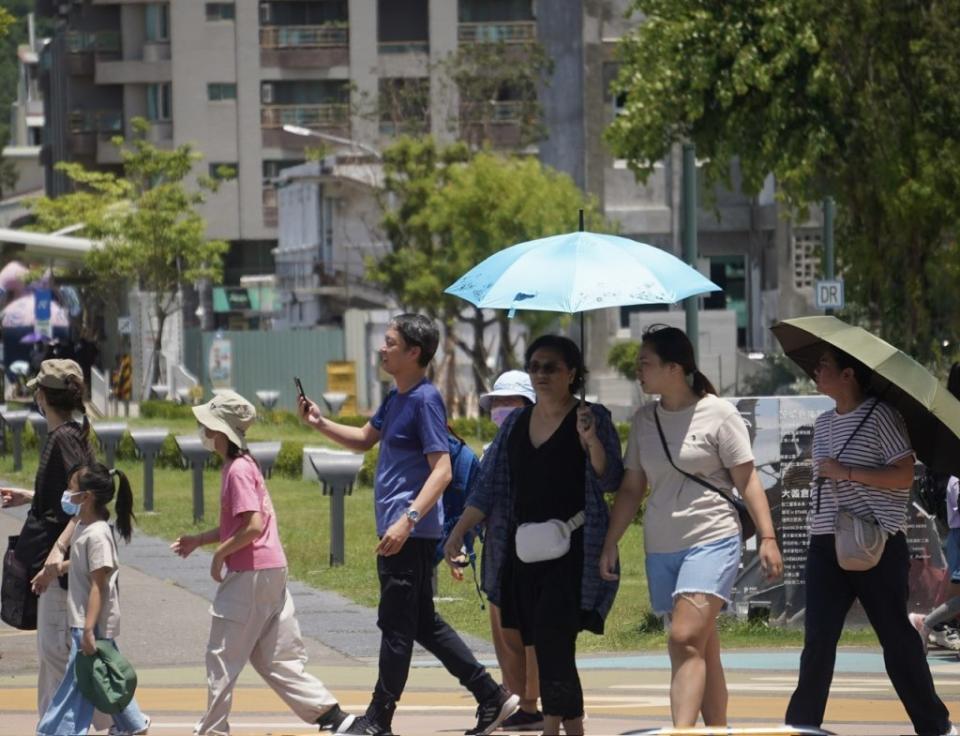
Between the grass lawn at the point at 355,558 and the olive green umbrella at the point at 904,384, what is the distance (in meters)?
4.52

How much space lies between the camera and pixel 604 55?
50750 mm

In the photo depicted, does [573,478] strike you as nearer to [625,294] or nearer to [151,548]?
[625,294]

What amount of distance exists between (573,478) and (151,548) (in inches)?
468

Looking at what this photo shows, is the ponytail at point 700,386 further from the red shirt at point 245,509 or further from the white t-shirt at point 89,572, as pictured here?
the white t-shirt at point 89,572

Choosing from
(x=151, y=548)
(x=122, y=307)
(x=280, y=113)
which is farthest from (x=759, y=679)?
(x=280, y=113)

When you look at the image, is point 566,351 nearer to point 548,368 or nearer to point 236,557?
point 548,368

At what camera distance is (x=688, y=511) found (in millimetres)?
8172

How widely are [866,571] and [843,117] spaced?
22.2 meters

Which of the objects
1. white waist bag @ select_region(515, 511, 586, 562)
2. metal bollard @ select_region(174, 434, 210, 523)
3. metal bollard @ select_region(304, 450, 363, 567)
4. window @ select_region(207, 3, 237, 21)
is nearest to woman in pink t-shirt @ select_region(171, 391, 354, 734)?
white waist bag @ select_region(515, 511, 586, 562)

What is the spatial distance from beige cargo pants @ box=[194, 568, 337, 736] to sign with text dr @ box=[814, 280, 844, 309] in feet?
72.6

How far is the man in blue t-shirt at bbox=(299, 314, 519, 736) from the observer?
8828 millimetres

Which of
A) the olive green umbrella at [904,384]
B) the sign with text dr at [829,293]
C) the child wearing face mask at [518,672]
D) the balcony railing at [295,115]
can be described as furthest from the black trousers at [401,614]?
the balcony railing at [295,115]

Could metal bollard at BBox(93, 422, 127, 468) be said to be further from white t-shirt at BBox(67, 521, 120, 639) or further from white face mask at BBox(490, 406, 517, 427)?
white t-shirt at BBox(67, 521, 120, 639)

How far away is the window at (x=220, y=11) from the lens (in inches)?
3071
